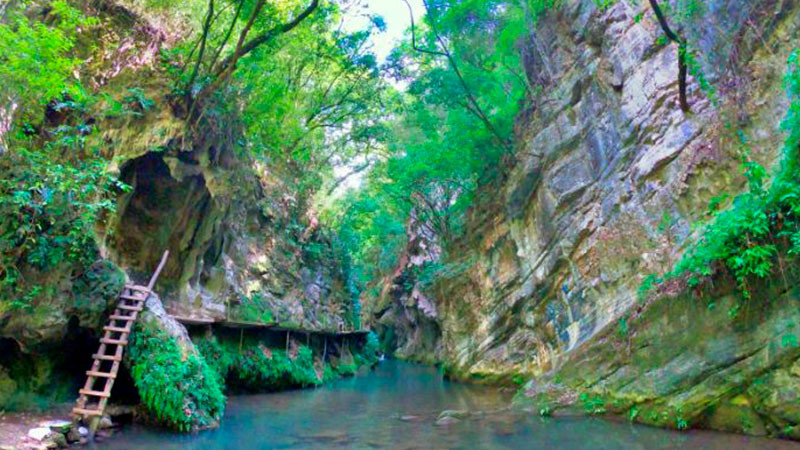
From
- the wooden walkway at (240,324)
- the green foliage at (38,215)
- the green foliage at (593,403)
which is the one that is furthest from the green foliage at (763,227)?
the wooden walkway at (240,324)

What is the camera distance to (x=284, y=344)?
17844 millimetres

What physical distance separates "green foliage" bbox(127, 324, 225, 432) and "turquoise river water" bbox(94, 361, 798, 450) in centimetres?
33

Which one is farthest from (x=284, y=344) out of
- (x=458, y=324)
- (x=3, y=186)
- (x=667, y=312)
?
(x=667, y=312)

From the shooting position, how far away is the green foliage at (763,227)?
775 cm

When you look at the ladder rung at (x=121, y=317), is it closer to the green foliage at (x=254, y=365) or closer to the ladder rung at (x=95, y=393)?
the ladder rung at (x=95, y=393)

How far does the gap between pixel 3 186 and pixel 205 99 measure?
5.44 meters

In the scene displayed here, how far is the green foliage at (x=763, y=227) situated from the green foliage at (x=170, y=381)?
891 cm

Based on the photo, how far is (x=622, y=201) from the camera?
12797 millimetres

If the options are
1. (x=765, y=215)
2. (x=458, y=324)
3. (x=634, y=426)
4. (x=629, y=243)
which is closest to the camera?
(x=765, y=215)

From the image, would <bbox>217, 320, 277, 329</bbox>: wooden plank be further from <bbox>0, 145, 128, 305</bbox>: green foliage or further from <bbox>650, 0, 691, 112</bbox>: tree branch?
<bbox>650, 0, 691, 112</bbox>: tree branch

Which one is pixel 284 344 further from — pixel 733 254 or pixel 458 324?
pixel 733 254

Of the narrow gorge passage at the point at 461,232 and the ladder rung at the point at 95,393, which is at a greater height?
the narrow gorge passage at the point at 461,232

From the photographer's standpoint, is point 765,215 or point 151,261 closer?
point 765,215

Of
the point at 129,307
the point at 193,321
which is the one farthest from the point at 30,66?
the point at 193,321
